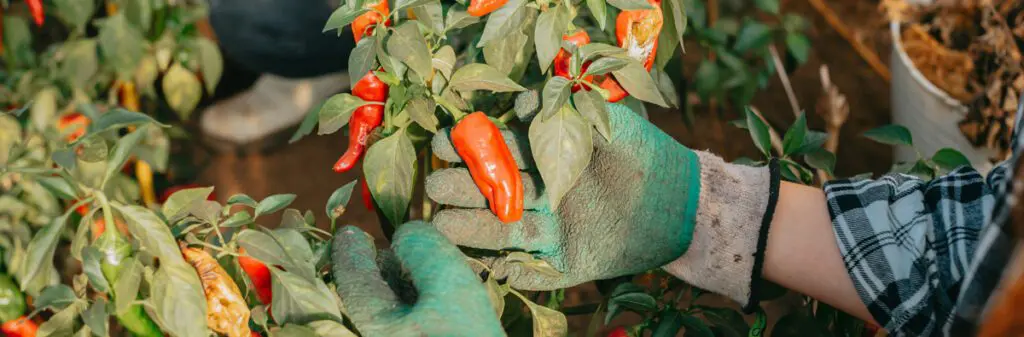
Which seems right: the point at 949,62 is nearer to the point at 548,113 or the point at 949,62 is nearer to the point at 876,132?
the point at 876,132

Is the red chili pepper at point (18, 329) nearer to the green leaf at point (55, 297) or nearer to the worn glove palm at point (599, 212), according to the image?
the green leaf at point (55, 297)

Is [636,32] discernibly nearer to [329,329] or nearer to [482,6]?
[482,6]

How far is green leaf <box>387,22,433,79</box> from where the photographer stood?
90 centimetres

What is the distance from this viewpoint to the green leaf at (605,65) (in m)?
0.94

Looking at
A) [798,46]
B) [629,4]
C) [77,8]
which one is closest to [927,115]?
[798,46]

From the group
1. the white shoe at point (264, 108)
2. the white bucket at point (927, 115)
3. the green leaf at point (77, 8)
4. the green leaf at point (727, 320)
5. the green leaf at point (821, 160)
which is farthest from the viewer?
the white shoe at point (264, 108)

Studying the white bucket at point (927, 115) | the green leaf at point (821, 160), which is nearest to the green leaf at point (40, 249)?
the green leaf at point (821, 160)

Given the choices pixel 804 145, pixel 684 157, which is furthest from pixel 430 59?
pixel 804 145

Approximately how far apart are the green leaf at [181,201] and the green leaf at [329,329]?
19 centimetres

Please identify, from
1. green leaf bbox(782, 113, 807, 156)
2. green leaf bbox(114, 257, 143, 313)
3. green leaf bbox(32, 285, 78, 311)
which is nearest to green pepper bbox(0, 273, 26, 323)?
green leaf bbox(32, 285, 78, 311)

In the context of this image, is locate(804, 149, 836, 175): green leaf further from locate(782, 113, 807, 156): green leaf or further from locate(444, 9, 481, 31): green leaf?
locate(444, 9, 481, 31): green leaf

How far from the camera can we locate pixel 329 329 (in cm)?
83

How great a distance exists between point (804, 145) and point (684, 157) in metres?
0.28

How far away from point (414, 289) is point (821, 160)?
2.03ft
